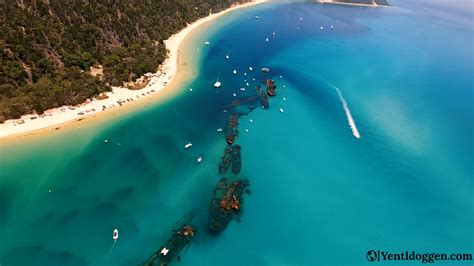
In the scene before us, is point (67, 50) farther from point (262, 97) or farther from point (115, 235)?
point (115, 235)

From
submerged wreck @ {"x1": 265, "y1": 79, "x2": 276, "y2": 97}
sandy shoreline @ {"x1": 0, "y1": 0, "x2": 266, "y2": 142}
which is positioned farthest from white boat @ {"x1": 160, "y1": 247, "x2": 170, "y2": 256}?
submerged wreck @ {"x1": 265, "y1": 79, "x2": 276, "y2": 97}

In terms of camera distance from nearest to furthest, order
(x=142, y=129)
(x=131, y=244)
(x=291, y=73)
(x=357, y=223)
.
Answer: (x=131, y=244)
(x=357, y=223)
(x=142, y=129)
(x=291, y=73)

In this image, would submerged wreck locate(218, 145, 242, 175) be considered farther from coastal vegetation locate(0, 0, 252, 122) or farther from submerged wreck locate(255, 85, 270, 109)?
coastal vegetation locate(0, 0, 252, 122)

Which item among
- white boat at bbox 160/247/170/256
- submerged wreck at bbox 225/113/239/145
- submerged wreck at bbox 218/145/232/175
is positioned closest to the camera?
white boat at bbox 160/247/170/256

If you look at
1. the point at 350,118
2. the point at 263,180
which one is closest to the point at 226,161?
the point at 263,180

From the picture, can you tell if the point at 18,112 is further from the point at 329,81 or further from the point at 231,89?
the point at 329,81

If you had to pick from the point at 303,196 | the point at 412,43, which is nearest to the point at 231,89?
the point at 303,196
